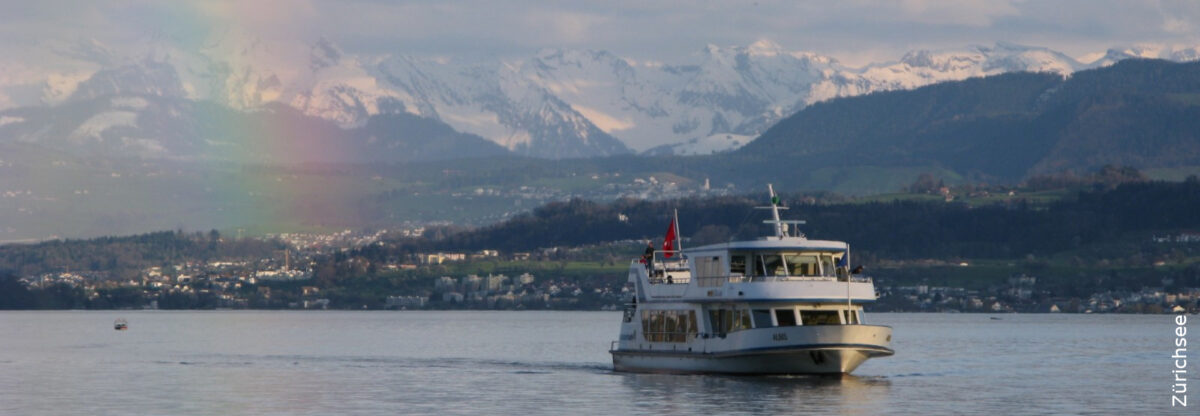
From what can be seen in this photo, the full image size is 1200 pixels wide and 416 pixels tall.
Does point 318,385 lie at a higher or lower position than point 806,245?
lower

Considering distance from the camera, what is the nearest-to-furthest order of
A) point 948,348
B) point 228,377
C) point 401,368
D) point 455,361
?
point 228,377 < point 401,368 < point 455,361 < point 948,348

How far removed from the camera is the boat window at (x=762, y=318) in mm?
91250

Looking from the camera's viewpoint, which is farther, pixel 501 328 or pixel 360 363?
pixel 501 328

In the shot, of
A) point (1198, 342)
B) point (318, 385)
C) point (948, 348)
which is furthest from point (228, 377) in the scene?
point (1198, 342)

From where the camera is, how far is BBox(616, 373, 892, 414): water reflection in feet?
269

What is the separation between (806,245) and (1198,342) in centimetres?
6680

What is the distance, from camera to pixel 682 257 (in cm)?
10362

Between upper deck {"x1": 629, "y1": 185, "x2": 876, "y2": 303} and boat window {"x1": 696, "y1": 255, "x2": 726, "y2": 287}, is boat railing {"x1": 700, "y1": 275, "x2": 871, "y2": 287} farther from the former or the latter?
boat window {"x1": 696, "y1": 255, "x2": 726, "y2": 287}

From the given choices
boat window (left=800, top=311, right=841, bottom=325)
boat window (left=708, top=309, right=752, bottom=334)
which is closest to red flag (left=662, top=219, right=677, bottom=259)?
boat window (left=708, top=309, right=752, bottom=334)

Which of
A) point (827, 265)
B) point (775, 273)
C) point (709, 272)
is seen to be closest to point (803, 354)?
point (775, 273)

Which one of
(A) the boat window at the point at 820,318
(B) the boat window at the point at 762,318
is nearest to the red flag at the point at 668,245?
(B) the boat window at the point at 762,318

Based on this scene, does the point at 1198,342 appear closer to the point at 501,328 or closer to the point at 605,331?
the point at 605,331

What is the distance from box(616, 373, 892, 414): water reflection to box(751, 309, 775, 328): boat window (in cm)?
266

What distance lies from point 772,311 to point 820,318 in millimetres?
2274
